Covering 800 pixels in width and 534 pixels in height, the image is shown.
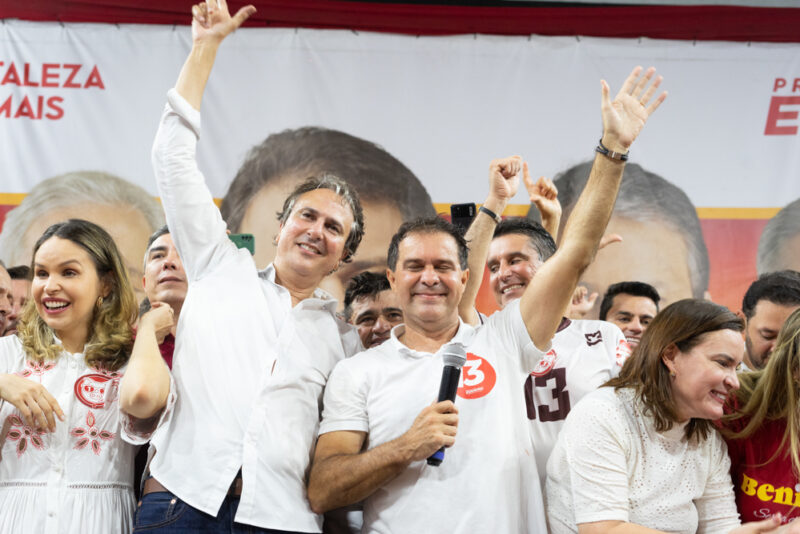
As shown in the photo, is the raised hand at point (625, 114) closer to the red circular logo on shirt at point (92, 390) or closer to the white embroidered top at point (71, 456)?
the white embroidered top at point (71, 456)

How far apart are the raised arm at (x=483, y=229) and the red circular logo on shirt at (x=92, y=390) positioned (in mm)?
1107

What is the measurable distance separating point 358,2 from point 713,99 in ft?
6.82

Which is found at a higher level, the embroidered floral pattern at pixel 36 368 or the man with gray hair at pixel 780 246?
the man with gray hair at pixel 780 246

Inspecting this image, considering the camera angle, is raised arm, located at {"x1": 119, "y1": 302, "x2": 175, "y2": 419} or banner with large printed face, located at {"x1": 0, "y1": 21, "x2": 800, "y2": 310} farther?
banner with large printed face, located at {"x1": 0, "y1": 21, "x2": 800, "y2": 310}

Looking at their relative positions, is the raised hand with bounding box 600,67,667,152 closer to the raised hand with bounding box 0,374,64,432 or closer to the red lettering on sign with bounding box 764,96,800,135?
the raised hand with bounding box 0,374,64,432

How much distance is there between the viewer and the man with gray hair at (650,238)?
170 inches

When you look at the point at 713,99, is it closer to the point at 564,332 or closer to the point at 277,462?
the point at 564,332

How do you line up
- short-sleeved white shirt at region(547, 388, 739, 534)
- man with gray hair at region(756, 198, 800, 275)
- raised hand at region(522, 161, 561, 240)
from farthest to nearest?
man with gray hair at region(756, 198, 800, 275)
raised hand at region(522, 161, 561, 240)
short-sleeved white shirt at region(547, 388, 739, 534)

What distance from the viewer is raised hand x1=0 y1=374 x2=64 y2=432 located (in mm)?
2092

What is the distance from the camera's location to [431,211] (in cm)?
432

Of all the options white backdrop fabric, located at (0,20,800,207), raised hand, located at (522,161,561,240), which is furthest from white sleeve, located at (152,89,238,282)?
white backdrop fabric, located at (0,20,800,207)

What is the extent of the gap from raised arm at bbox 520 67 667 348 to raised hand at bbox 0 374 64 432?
50.4 inches

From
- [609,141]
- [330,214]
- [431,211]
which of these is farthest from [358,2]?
[609,141]

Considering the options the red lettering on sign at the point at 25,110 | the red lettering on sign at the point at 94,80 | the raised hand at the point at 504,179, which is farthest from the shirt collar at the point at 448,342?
the red lettering on sign at the point at 25,110
